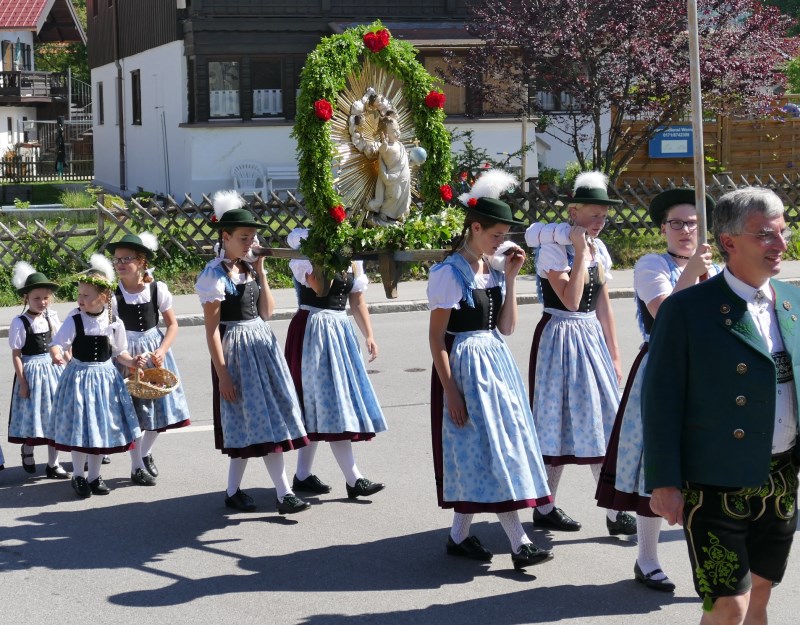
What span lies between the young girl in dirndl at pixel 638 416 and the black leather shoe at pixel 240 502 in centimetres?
242

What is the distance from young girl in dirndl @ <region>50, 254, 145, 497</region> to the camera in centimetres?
771

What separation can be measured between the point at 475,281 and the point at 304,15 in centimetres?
2287

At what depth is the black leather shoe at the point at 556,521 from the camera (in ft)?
22.4

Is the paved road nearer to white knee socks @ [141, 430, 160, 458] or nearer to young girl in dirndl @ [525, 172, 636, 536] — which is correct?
white knee socks @ [141, 430, 160, 458]

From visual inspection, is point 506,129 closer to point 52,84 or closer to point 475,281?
point 475,281

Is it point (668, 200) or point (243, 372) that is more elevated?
point (668, 200)

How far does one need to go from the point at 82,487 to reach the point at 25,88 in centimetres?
4227

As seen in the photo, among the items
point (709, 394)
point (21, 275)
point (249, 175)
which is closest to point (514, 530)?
point (709, 394)

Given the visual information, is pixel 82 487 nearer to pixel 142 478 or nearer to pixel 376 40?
pixel 142 478

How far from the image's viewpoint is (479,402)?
6070 mm

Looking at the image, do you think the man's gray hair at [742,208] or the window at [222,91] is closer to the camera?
the man's gray hair at [742,208]

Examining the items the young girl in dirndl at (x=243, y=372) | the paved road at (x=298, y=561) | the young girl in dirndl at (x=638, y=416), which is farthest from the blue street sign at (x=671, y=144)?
the young girl in dirndl at (x=638, y=416)

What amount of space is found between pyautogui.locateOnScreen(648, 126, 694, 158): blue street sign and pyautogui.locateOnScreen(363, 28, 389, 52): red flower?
67.0 ft

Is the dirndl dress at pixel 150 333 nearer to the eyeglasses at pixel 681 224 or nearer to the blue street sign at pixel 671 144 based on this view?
the eyeglasses at pixel 681 224
